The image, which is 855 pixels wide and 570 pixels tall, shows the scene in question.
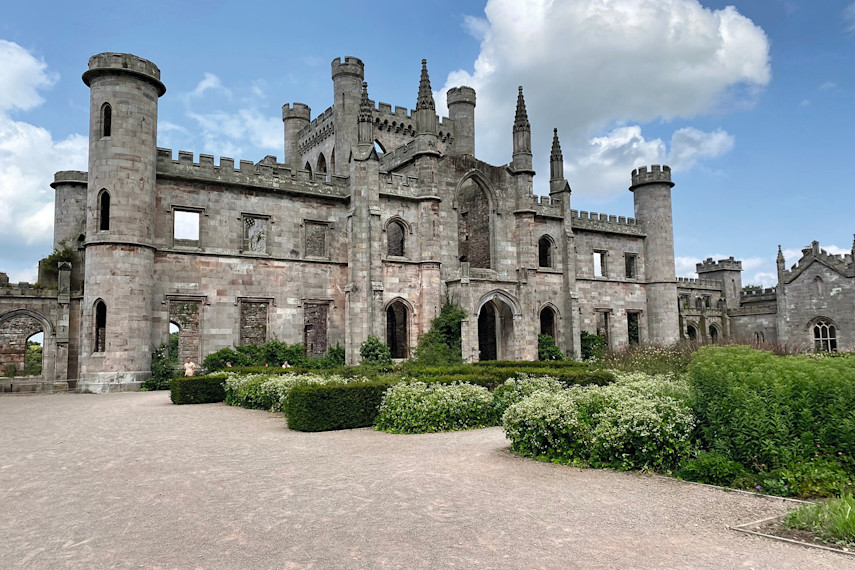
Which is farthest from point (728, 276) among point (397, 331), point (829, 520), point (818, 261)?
point (829, 520)

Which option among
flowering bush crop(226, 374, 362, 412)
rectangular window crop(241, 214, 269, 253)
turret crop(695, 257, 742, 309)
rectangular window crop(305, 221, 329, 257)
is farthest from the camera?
turret crop(695, 257, 742, 309)

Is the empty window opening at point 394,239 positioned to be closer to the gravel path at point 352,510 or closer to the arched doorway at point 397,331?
the arched doorway at point 397,331

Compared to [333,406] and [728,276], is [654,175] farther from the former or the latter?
[333,406]

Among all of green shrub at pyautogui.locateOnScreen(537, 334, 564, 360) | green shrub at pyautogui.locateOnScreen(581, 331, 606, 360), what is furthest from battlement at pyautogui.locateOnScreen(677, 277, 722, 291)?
green shrub at pyautogui.locateOnScreen(537, 334, 564, 360)

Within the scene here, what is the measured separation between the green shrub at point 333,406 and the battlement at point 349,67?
28.7 m

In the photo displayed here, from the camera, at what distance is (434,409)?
12.2 meters

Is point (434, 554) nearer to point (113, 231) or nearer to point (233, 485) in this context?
point (233, 485)

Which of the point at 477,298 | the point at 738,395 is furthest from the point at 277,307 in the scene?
the point at 738,395

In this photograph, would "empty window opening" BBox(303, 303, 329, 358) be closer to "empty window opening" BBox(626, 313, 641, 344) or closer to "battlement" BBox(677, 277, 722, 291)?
"empty window opening" BBox(626, 313, 641, 344)

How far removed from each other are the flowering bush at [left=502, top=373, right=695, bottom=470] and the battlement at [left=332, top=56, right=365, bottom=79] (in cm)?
3158

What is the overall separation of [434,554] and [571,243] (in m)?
30.1

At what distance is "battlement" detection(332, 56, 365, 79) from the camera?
37.2 m

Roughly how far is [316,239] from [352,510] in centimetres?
2380

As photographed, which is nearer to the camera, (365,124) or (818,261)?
(365,124)
